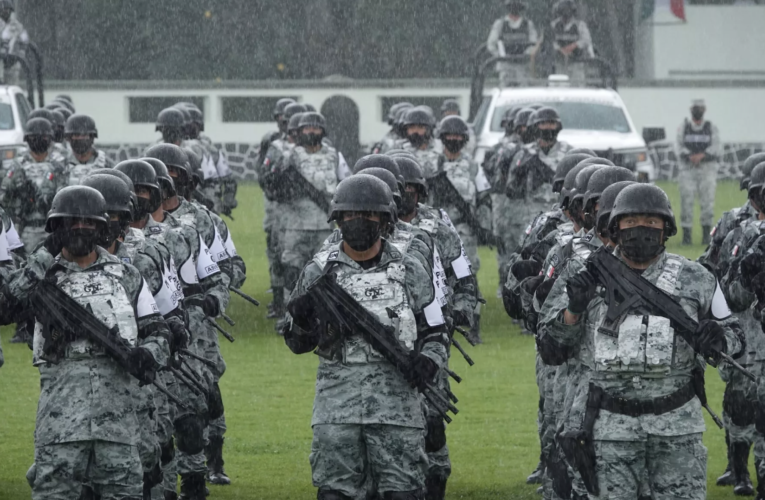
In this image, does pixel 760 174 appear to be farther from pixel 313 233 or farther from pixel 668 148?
pixel 668 148

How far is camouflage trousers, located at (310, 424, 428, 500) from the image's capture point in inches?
279

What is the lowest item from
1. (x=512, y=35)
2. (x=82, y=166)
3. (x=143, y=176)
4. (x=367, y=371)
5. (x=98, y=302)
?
(x=367, y=371)

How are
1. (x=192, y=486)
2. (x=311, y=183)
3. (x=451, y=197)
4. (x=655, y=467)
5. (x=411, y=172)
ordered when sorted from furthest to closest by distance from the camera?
(x=311, y=183) → (x=451, y=197) → (x=411, y=172) → (x=192, y=486) → (x=655, y=467)

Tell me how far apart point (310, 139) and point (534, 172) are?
2401 mm

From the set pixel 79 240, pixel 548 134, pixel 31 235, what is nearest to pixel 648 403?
pixel 79 240

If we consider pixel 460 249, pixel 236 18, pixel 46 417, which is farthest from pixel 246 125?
pixel 46 417

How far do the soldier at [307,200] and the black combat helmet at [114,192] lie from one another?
808cm

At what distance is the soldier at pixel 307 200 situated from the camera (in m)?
15.9

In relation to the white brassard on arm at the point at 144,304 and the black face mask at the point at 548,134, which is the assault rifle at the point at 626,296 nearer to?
the white brassard on arm at the point at 144,304

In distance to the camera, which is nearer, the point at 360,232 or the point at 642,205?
the point at 642,205

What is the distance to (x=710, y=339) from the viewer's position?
6.48 m

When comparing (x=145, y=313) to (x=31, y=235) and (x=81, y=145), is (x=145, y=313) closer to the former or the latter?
(x=81, y=145)

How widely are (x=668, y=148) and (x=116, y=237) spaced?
2976 cm

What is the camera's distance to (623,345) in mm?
6699
